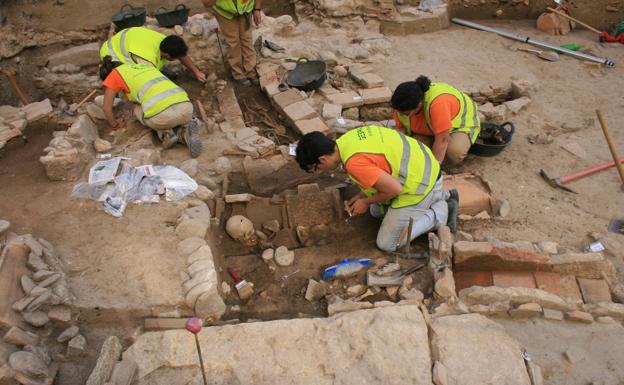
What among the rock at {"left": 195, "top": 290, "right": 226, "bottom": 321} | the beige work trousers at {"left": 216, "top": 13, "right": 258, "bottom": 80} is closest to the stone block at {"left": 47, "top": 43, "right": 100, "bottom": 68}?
the beige work trousers at {"left": 216, "top": 13, "right": 258, "bottom": 80}

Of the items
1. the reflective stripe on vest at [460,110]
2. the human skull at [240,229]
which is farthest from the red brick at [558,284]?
the human skull at [240,229]

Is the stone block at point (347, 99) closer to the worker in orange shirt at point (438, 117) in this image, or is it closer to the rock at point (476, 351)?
the worker in orange shirt at point (438, 117)

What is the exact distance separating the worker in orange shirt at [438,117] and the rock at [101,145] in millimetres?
3235

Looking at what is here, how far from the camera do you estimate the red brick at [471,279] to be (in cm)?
379

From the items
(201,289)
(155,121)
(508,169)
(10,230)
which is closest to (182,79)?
(155,121)

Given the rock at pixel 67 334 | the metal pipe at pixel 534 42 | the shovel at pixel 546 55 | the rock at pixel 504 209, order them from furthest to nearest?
the shovel at pixel 546 55
the metal pipe at pixel 534 42
the rock at pixel 504 209
the rock at pixel 67 334

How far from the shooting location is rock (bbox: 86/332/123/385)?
8.68 feet

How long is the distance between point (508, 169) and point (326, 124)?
229cm

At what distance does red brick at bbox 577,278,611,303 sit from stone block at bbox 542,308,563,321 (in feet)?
1.44

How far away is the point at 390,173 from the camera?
12.4 feet

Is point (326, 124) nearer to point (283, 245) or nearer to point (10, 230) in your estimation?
point (283, 245)

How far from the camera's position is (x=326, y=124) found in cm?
564

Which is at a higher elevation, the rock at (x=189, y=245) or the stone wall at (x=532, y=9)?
the stone wall at (x=532, y=9)

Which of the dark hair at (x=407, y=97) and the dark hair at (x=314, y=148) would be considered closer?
the dark hair at (x=314, y=148)
